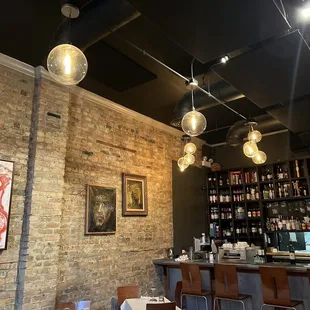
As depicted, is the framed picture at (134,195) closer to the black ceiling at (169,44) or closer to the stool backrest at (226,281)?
the black ceiling at (169,44)

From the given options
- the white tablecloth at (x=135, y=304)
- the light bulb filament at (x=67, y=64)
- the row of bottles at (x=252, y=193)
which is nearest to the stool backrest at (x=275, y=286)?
the white tablecloth at (x=135, y=304)

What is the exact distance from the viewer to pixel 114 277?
5293 mm

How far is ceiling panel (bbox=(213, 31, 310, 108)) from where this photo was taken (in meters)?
3.46

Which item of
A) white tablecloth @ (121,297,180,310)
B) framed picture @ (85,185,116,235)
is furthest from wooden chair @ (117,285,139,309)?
framed picture @ (85,185,116,235)

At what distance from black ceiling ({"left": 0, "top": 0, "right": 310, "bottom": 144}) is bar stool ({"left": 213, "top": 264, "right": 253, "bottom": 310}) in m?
2.64

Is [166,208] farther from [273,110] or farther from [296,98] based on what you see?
[296,98]

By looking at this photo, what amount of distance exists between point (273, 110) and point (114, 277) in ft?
13.2

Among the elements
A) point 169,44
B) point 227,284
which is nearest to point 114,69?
point 169,44

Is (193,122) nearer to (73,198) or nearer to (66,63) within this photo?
(66,63)

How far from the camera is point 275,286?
4074mm

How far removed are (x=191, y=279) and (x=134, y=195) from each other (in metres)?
1.94

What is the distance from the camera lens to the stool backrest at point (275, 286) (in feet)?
13.0

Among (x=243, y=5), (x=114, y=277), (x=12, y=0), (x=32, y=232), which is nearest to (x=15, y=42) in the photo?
(x=12, y=0)

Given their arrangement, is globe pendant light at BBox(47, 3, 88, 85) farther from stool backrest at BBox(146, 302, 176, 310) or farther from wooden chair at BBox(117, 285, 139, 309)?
wooden chair at BBox(117, 285, 139, 309)
